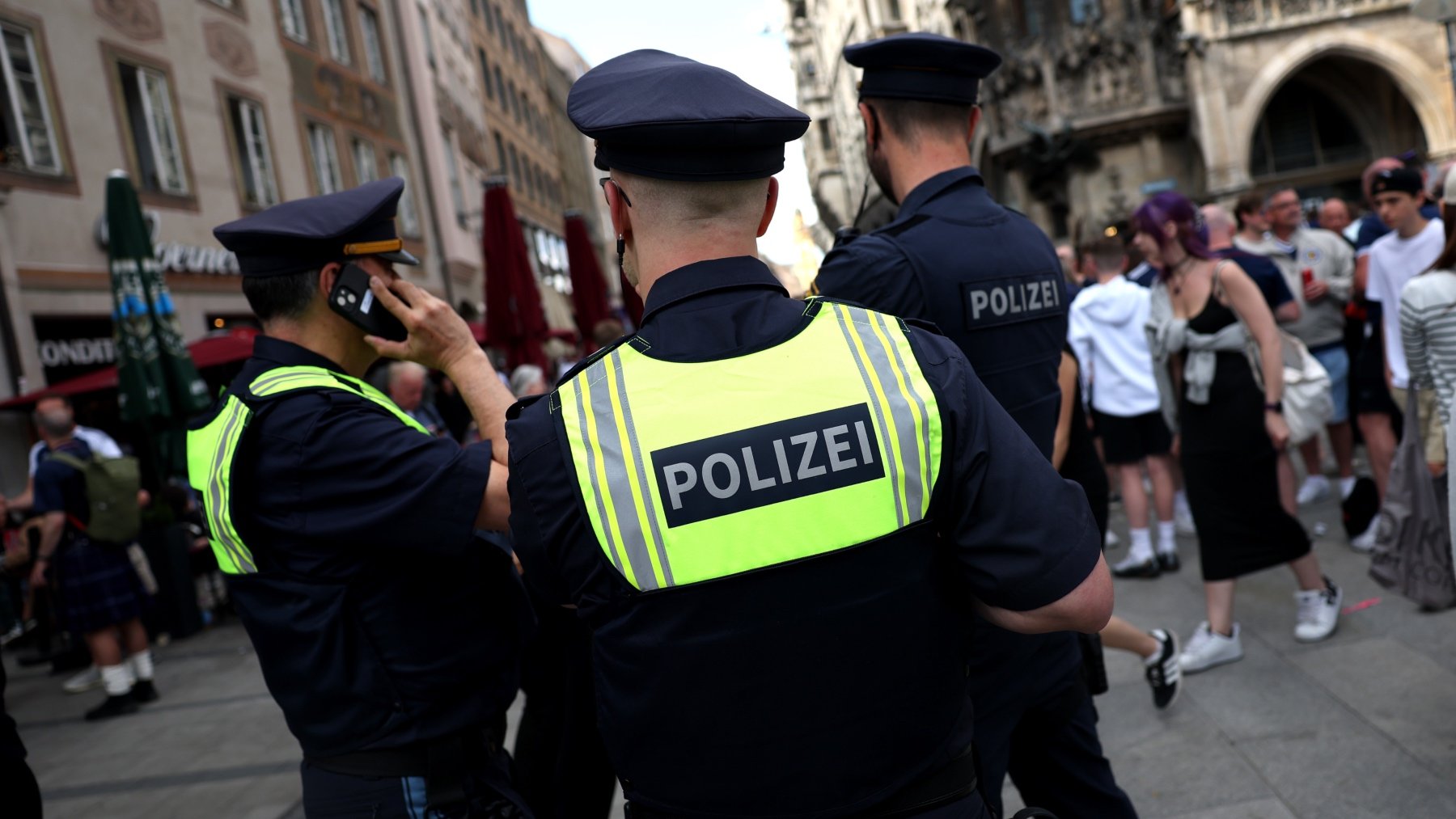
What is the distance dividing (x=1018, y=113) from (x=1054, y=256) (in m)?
28.5

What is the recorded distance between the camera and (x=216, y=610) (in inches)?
371

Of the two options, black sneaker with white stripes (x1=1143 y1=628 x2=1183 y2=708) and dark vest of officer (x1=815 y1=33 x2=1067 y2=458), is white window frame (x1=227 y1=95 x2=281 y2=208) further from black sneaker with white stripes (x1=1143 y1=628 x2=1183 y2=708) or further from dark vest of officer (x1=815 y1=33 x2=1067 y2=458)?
dark vest of officer (x1=815 y1=33 x2=1067 y2=458)

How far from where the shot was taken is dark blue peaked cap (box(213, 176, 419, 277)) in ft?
7.69

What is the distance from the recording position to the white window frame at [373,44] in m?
20.8

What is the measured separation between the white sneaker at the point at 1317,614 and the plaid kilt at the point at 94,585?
6.93 meters

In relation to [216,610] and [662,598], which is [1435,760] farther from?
[216,610]

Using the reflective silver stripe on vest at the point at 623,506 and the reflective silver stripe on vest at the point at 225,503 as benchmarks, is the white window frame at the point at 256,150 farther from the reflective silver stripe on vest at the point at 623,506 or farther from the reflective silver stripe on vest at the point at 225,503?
the reflective silver stripe on vest at the point at 623,506

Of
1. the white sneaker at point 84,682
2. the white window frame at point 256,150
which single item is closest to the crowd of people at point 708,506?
the white sneaker at point 84,682

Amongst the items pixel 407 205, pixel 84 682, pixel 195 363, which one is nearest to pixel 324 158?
pixel 407 205

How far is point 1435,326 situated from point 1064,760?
2364mm

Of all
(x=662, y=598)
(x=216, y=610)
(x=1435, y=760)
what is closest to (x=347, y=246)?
(x=662, y=598)

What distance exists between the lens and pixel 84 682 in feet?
25.2

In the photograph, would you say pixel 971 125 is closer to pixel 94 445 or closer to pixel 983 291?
pixel 983 291

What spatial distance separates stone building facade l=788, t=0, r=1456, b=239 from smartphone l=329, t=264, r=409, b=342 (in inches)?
1089
